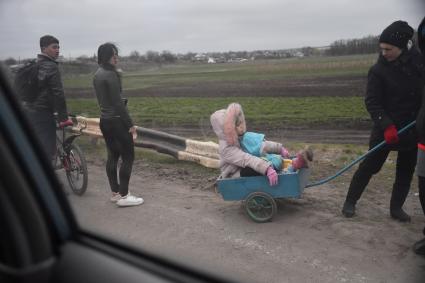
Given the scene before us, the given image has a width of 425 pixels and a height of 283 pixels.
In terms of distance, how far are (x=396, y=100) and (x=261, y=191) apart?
5.30ft

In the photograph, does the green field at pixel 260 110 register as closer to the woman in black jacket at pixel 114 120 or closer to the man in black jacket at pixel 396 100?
the woman in black jacket at pixel 114 120

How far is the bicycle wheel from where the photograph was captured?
596cm

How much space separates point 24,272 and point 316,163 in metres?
6.08

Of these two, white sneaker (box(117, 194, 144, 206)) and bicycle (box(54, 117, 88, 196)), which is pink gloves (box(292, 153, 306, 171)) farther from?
bicycle (box(54, 117, 88, 196))

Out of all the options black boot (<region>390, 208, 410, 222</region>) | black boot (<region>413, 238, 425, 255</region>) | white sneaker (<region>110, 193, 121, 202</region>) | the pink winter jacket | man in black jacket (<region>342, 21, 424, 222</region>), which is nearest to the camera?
black boot (<region>413, 238, 425, 255</region>)

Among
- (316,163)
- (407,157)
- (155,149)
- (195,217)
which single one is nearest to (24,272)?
(195,217)

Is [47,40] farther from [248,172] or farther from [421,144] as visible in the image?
[421,144]

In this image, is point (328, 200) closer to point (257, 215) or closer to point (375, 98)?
point (257, 215)

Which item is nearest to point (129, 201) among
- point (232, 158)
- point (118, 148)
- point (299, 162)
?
point (118, 148)

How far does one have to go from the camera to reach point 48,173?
1644mm

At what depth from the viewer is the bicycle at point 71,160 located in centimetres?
600

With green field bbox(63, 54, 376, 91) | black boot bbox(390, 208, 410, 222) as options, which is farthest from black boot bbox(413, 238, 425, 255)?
green field bbox(63, 54, 376, 91)

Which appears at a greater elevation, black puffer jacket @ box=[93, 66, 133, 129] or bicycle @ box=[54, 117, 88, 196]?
black puffer jacket @ box=[93, 66, 133, 129]

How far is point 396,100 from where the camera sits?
4.53m
